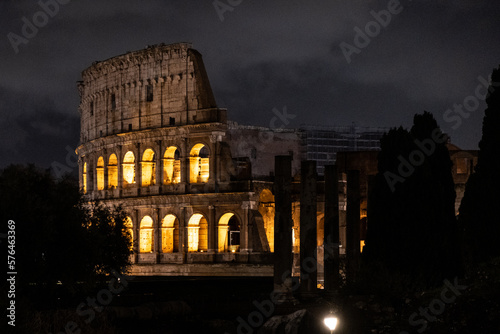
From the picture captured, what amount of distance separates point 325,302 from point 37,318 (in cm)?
782

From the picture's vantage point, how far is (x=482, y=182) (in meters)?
20.8

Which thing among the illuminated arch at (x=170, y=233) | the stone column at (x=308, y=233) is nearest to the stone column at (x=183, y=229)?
the illuminated arch at (x=170, y=233)

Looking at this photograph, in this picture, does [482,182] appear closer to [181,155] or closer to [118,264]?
[118,264]

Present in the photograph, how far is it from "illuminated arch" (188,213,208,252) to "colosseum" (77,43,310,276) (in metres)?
→ 0.05

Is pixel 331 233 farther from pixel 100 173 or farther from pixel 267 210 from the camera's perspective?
pixel 100 173

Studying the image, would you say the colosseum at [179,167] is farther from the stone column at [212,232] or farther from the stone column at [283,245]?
the stone column at [283,245]

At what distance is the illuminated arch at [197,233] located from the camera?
1709 inches

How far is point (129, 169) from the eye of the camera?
47.0m

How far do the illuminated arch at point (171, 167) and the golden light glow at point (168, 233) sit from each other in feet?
6.93

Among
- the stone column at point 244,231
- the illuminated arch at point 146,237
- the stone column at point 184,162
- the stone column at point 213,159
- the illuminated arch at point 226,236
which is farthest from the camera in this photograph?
the illuminated arch at point 146,237

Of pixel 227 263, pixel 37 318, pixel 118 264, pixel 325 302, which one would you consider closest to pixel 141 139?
pixel 227 263

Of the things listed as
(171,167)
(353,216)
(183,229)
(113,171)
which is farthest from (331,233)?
(113,171)

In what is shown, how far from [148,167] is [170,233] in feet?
13.6

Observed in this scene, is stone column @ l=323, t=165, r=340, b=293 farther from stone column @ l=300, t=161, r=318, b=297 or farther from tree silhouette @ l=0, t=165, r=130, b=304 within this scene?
tree silhouette @ l=0, t=165, r=130, b=304
